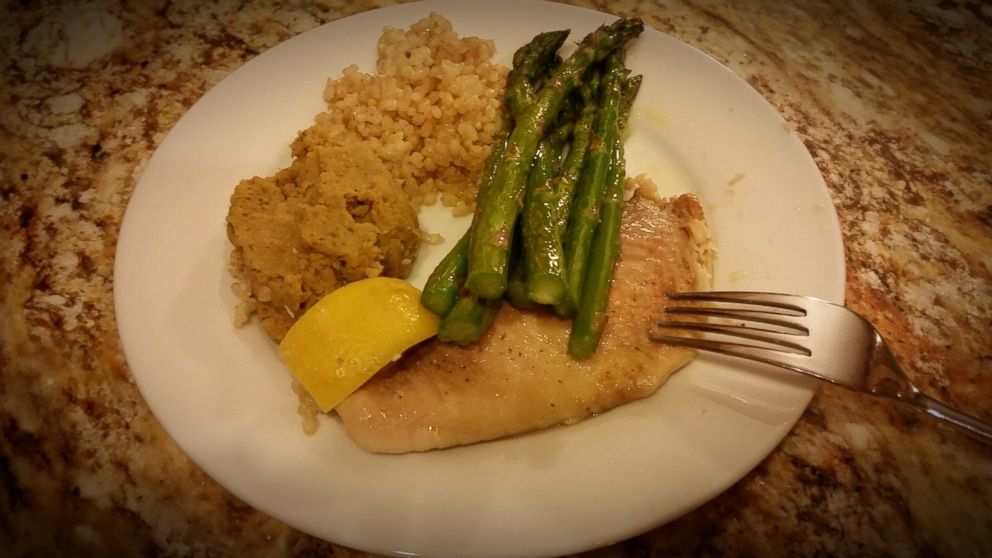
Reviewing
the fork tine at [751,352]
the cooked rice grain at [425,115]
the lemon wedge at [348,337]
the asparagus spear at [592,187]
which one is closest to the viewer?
the fork tine at [751,352]

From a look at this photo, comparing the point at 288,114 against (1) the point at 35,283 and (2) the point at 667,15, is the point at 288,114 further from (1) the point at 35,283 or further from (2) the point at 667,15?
(2) the point at 667,15

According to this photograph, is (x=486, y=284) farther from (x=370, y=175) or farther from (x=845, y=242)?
(x=845, y=242)

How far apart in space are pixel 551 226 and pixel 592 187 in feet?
0.92

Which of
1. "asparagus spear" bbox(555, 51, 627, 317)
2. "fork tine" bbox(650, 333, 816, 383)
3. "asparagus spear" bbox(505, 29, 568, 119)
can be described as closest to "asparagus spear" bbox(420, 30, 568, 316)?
"asparagus spear" bbox(505, 29, 568, 119)

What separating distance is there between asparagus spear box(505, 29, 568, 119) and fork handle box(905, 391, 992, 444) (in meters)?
1.63

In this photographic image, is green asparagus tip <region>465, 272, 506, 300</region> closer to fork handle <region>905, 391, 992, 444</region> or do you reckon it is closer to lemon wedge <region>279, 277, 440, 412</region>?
lemon wedge <region>279, 277, 440, 412</region>

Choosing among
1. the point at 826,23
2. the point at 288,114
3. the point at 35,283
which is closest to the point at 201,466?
the point at 35,283

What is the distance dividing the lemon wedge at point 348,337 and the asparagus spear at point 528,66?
1014mm

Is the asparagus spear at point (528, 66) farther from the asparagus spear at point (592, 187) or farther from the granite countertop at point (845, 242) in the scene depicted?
the granite countertop at point (845, 242)

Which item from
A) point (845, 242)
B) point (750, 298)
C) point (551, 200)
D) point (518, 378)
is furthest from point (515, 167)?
point (845, 242)

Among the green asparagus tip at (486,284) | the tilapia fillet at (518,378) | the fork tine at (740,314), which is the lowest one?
the tilapia fillet at (518,378)

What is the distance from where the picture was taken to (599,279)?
6.61 feet

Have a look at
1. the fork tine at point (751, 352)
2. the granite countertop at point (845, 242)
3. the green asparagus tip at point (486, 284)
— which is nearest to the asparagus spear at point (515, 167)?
the green asparagus tip at point (486, 284)

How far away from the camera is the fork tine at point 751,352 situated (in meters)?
1.69
